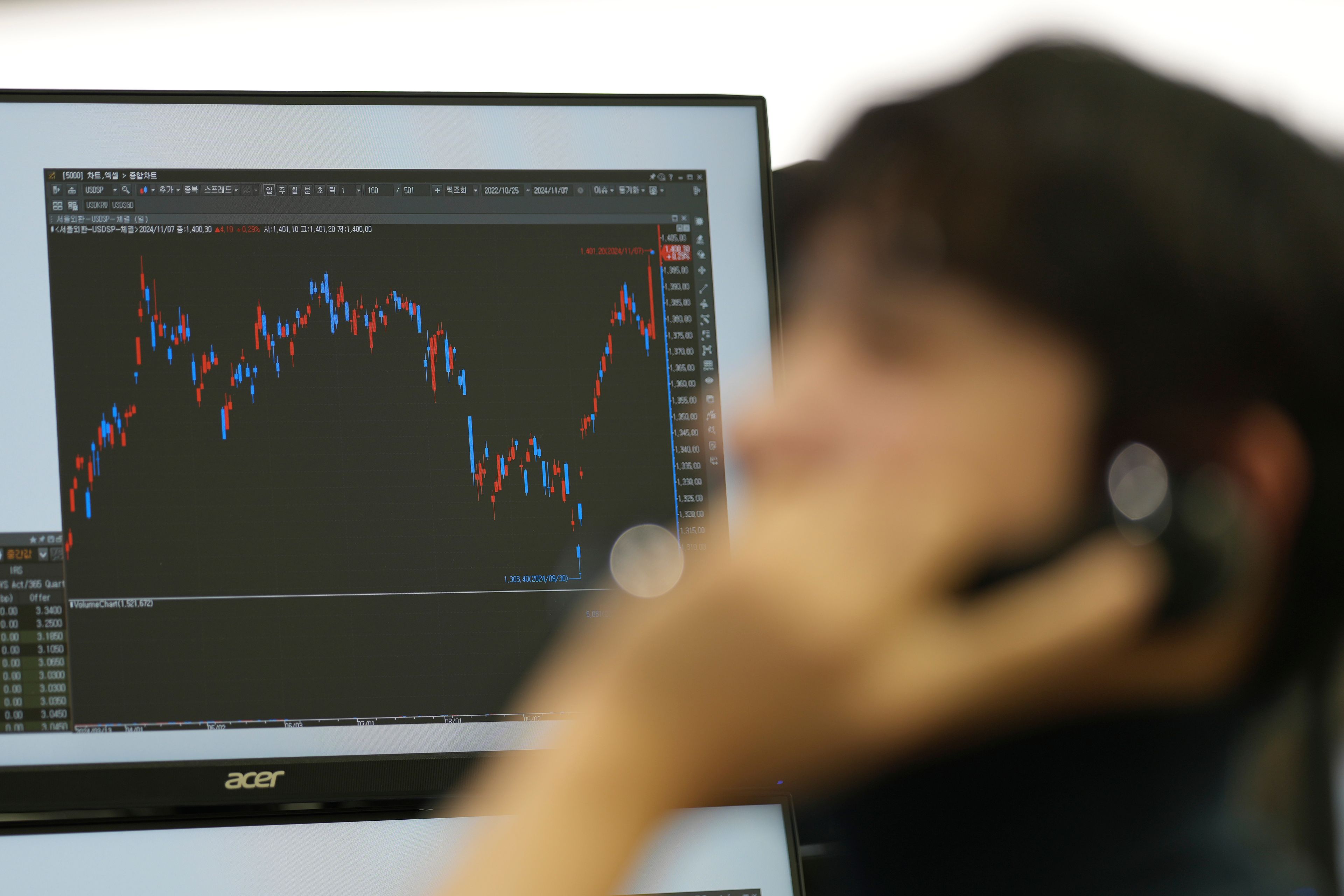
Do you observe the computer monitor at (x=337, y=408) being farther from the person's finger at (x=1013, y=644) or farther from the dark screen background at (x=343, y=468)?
the person's finger at (x=1013, y=644)

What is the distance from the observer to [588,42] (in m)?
1.10

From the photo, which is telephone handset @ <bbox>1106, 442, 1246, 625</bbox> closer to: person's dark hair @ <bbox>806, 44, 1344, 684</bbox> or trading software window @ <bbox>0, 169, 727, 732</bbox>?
person's dark hair @ <bbox>806, 44, 1344, 684</bbox>

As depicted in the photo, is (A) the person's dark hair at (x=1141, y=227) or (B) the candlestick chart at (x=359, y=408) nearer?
(A) the person's dark hair at (x=1141, y=227)

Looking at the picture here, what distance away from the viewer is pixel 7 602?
26.1 inches

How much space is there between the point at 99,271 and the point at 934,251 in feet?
1.99

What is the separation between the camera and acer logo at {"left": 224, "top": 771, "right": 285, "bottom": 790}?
66 cm

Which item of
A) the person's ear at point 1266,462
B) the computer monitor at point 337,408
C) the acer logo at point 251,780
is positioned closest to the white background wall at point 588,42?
the computer monitor at point 337,408

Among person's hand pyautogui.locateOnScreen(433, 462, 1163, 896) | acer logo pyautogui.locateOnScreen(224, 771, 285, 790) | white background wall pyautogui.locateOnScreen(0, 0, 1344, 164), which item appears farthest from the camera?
white background wall pyautogui.locateOnScreen(0, 0, 1344, 164)

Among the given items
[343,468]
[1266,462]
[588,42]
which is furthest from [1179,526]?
[588,42]

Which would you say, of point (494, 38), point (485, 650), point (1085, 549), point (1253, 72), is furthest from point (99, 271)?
point (1253, 72)

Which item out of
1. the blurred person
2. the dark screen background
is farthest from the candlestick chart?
the blurred person

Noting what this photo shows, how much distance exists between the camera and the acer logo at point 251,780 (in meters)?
0.66

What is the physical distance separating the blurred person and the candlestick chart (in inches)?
14.8

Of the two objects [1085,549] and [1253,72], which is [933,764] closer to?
[1085,549]
